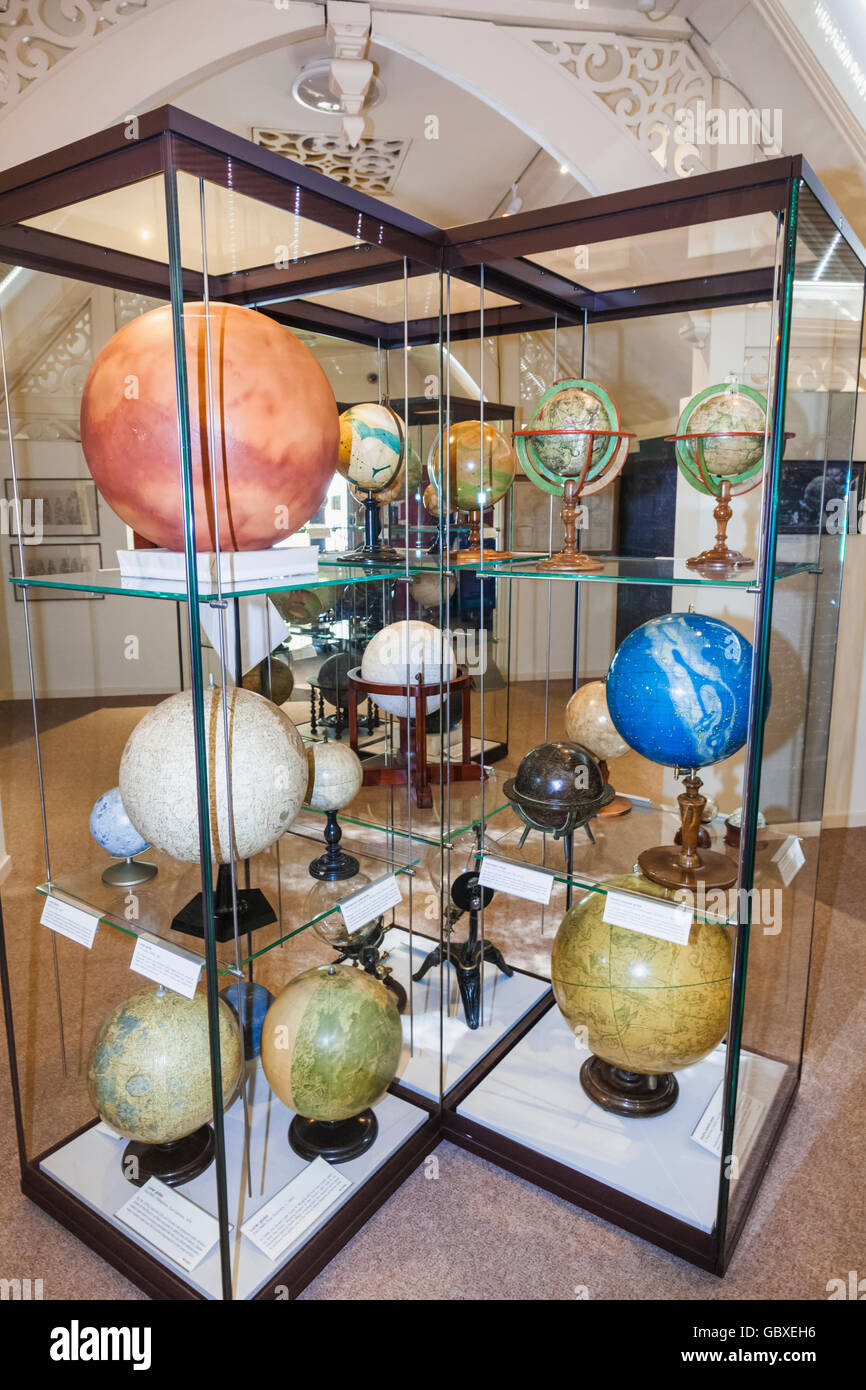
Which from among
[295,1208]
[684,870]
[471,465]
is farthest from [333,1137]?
[471,465]

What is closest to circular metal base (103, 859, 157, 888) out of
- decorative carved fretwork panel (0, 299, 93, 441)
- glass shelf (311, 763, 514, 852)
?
glass shelf (311, 763, 514, 852)

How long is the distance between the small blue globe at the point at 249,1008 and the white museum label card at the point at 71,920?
0.59 metres

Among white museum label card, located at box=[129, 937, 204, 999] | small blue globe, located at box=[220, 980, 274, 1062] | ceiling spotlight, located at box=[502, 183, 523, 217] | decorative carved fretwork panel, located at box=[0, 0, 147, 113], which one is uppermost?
ceiling spotlight, located at box=[502, 183, 523, 217]

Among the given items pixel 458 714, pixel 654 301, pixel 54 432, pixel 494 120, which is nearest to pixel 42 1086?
pixel 458 714

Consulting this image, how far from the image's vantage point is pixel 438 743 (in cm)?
287

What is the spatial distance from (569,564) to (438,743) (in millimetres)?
1114

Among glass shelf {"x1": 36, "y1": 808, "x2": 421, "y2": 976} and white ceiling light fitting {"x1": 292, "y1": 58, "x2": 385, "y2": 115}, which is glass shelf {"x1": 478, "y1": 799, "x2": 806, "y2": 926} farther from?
white ceiling light fitting {"x1": 292, "y1": 58, "x2": 385, "y2": 115}

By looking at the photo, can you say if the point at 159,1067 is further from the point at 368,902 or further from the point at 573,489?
the point at 573,489

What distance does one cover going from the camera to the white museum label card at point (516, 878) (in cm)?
185

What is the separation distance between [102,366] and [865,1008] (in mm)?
2882

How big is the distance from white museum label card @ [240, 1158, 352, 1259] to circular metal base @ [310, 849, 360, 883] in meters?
0.68

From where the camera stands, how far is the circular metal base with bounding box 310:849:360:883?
5.91ft

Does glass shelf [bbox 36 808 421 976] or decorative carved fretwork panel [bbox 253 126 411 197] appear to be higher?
decorative carved fretwork panel [bbox 253 126 411 197]

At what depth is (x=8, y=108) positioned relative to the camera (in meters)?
2.43
